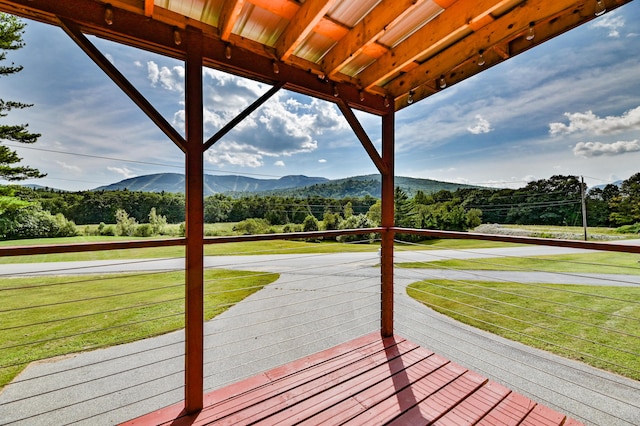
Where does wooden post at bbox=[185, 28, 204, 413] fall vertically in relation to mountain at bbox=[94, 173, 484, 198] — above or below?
below

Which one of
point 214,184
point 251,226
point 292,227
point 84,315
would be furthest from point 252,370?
point 292,227

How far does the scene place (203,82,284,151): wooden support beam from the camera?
1.69 metres

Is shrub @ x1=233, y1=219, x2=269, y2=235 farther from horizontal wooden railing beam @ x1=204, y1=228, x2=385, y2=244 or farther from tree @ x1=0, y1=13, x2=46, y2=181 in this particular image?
horizontal wooden railing beam @ x1=204, y1=228, x2=385, y2=244

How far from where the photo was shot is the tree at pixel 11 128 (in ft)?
24.8

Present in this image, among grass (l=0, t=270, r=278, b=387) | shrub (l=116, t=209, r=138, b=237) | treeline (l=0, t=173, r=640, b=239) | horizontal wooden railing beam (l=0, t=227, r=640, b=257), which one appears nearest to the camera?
horizontal wooden railing beam (l=0, t=227, r=640, b=257)

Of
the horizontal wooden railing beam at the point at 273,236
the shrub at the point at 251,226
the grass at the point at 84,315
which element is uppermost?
the horizontal wooden railing beam at the point at 273,236

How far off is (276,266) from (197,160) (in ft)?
28.4

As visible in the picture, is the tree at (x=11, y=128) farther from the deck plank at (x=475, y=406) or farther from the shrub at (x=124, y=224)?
the deck plank at (x=475, y=406)

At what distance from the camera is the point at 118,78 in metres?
1.44

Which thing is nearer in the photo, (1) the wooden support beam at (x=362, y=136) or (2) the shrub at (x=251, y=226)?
(1) the wooden support beam at (x=362, y=136)

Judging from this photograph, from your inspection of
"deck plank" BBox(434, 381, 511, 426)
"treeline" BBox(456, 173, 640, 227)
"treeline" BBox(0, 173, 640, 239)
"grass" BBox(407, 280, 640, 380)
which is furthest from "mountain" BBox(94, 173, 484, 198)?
"deck plank" BBox(434, 381, 511, 426)

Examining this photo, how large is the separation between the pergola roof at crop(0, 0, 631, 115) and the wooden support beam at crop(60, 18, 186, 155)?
5cm

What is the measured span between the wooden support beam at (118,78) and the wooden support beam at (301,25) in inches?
35.8

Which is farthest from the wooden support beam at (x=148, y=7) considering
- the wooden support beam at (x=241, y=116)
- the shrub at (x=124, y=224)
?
the shrub at (x=124, y=224)
